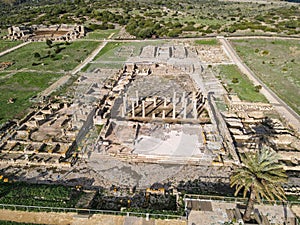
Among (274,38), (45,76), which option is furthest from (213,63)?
(45,76)

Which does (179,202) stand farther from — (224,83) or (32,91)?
(32,91)

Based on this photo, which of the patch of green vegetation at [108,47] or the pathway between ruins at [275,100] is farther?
the patch of green vegetation at [108,47]

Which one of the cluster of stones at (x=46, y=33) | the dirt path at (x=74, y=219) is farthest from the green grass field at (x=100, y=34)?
the dirt path at (x=74, y=219)

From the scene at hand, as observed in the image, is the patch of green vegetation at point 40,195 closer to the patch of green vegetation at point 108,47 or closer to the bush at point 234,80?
the bush at point 234,80

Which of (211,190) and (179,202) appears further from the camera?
(211,190)

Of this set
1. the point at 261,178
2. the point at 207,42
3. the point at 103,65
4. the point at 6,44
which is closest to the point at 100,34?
the point at 6,44
